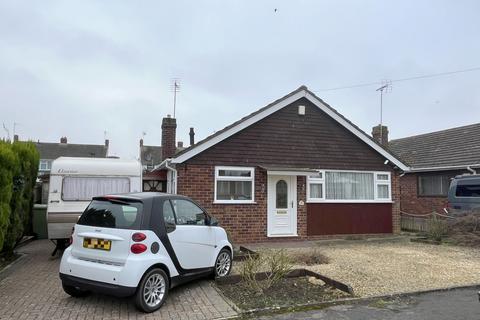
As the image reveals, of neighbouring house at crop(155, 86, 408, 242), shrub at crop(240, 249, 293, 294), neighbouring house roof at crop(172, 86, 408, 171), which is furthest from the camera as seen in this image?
neighbouring house at crop(155, 86, 408, 242)

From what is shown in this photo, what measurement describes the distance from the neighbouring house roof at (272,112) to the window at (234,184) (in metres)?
0.95

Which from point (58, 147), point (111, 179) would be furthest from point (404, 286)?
point (58, 147)

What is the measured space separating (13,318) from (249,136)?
359 inches

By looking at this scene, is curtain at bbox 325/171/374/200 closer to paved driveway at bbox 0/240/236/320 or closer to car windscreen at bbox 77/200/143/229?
paved driveway at bbox 0/240/236/320

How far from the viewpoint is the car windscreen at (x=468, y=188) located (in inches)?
598

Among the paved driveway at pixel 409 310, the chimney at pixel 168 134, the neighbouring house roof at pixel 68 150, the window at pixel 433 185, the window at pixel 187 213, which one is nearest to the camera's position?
the paved driveway at pixel 409 310

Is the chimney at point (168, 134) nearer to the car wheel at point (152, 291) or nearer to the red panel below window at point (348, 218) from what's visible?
the red panel below window at point (348, 218)

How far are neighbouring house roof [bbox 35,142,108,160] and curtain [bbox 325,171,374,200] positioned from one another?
4200cm

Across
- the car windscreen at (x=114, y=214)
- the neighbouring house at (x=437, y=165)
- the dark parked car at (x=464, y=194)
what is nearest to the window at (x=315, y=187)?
the dark parked car at (x=464, y=194)

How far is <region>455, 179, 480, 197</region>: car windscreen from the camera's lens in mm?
15188

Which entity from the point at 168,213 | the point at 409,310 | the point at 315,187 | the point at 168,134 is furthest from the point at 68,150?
the point at 409,310

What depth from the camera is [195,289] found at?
7105mm

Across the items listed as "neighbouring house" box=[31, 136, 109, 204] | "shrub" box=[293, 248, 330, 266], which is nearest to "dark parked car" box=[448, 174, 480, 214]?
"shrub" box=[293, 248, 330, 266]

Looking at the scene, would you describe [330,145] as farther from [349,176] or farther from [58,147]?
[58,147]
